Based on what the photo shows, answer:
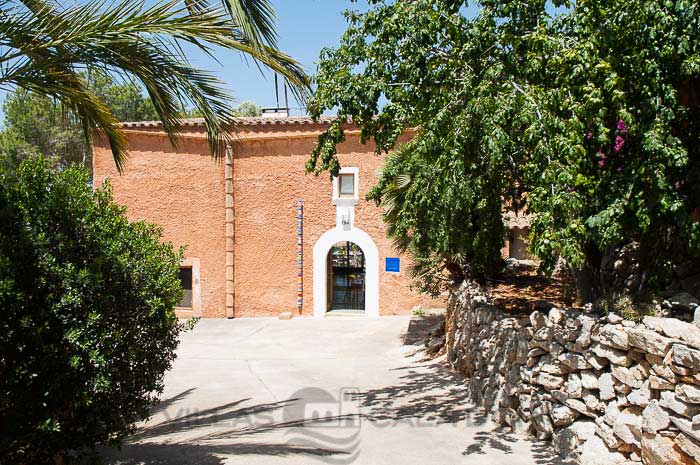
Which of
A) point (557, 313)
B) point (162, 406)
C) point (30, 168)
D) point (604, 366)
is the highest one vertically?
point (30, 168)

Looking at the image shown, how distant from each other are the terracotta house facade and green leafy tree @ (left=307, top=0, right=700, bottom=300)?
31.5 ft

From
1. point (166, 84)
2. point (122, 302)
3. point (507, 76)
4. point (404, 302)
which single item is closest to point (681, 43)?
point (507, 76)

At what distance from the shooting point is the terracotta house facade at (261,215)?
17.0 meters

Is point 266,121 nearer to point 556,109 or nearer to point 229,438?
point 229,438

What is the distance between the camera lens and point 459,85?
20.4ft

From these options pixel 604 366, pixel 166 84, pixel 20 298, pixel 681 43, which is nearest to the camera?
pixel 20 298

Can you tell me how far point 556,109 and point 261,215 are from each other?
521 inches

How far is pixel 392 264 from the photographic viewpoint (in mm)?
16875

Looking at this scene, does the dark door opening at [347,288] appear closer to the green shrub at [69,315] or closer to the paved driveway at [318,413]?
the paved driveway at [318,413]

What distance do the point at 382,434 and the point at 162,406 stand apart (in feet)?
11.2

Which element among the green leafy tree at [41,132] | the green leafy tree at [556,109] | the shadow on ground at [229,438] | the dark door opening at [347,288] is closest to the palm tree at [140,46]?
the green leafy tree at [556,109]

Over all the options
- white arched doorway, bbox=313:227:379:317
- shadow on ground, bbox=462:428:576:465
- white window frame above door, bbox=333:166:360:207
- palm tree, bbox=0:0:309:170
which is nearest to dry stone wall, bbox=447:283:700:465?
shadow on ground, bbox=462:428:576:465

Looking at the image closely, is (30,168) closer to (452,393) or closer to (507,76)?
(507,76)

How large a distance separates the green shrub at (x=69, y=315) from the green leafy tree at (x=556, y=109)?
2690mm
